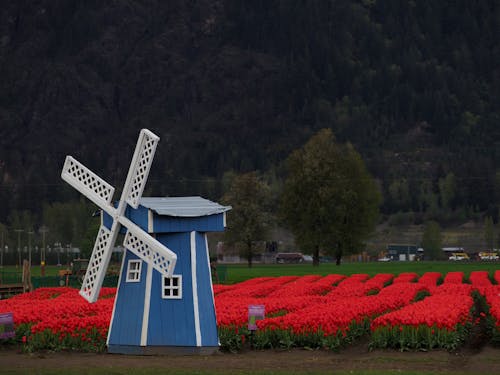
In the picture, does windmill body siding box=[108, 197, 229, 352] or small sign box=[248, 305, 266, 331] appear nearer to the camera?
windmill body siding box=[108, 197, 229, 352]

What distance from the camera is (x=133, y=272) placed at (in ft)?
98.0

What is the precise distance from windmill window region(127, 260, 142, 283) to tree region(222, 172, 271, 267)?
94823 mm

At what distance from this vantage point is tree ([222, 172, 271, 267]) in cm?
12619

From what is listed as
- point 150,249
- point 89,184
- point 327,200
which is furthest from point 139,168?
point 327,200

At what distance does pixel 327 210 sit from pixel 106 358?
89.1 m

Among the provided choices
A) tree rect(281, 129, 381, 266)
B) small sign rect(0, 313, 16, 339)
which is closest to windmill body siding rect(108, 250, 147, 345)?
small sign rect(0, 313, 16, 339)

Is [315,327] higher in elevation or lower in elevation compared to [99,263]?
lower

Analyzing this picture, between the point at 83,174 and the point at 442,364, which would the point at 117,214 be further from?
the point at 442,364

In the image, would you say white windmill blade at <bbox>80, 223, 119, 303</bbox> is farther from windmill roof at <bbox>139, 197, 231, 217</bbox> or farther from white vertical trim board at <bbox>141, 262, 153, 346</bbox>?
white vertical trim board at <bbox>141, 262, 153, 346</bbox>

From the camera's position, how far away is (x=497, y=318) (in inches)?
1312

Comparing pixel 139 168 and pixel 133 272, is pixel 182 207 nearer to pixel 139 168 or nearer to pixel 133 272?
pixel 139 168

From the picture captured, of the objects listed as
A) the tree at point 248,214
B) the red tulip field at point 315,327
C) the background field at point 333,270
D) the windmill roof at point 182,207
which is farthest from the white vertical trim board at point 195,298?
the tree at point 248,214

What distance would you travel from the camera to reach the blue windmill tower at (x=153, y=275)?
29.5 meters

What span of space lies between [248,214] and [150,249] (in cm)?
9811
